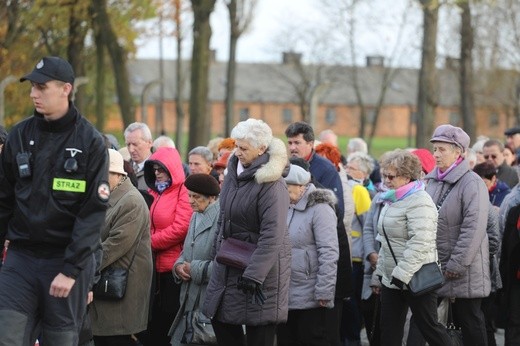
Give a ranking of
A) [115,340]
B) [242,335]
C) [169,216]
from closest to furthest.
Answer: [242,335]
[115,340]
[169,216]

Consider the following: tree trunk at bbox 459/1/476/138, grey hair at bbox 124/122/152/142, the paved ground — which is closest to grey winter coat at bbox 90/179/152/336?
grey hair at bbox 124/122/152/142

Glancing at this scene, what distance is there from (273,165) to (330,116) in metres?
99.6

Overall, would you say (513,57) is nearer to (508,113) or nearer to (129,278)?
A: (508,113)

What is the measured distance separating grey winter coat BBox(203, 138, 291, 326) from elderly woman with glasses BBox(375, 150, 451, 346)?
1284mm

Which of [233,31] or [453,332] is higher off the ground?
[233,31]

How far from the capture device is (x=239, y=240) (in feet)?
27.1

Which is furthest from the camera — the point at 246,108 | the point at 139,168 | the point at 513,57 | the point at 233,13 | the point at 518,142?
the point at 246,108

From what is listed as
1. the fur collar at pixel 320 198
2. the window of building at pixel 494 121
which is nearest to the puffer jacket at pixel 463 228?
the fur collar at pixel 320 198

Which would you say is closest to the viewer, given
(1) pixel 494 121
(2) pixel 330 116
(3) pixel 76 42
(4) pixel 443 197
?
(4) pixel 443 197

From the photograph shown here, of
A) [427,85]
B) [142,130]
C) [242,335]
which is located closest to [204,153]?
[142,130]

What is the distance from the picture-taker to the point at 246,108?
349 ft

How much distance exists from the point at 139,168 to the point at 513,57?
46.0 meters

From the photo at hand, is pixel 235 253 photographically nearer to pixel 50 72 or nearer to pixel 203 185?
pixel 203 185

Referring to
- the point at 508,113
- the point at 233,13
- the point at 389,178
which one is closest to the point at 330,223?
the point at 389,178
